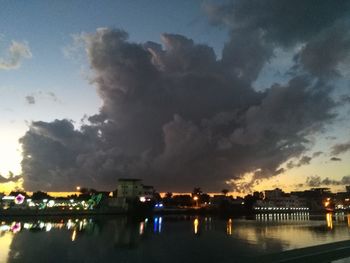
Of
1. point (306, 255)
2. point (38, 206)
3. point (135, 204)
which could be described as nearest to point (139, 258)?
point (306, 255)

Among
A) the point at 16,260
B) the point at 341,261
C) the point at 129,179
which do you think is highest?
the point at 129,179

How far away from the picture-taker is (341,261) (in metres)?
26.2

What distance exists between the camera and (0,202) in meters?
122

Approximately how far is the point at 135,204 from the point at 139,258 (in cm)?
11265

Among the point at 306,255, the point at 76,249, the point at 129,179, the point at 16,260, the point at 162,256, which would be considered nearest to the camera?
the point at 306,255

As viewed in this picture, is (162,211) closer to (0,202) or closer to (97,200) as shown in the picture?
(97,200)

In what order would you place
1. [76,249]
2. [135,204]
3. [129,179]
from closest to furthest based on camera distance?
[76,249], [135,204], [129,179]

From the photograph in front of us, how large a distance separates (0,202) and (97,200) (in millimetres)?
41388

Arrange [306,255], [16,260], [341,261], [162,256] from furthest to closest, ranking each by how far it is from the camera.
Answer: [162,256]
[16,260]
[341,261]
[306,255]

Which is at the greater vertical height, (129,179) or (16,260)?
(129,179)

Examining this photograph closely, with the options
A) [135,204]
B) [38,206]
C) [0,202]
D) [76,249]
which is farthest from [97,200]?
[76,249]

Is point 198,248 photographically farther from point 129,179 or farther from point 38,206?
point 129,179

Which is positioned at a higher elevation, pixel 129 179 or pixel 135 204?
pixel 129 179

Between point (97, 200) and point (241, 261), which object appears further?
point (97, 200)
